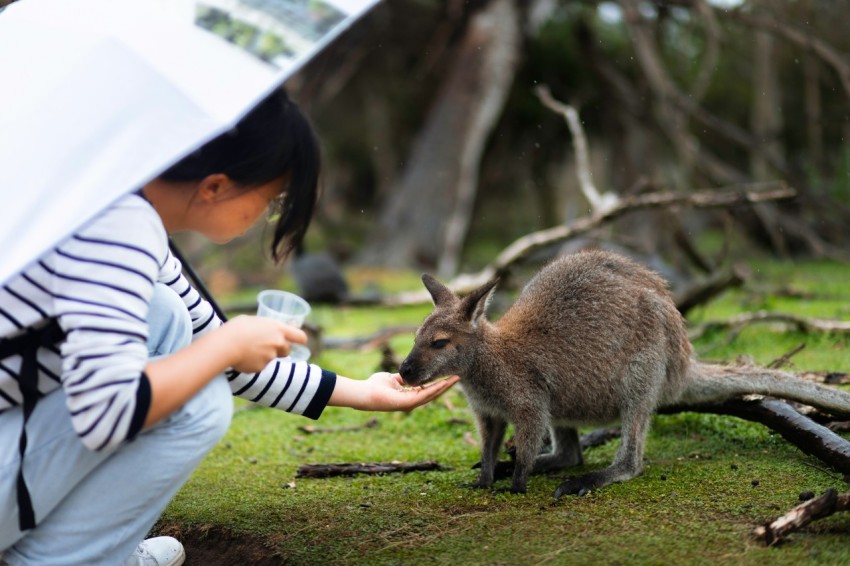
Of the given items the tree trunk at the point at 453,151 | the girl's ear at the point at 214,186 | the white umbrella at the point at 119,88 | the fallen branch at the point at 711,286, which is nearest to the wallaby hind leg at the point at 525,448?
the girl's ear at the point at 214,186

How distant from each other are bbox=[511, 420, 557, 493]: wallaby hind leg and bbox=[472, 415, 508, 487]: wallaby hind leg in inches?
3.0

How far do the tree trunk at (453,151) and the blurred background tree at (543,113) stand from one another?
2 centimetres

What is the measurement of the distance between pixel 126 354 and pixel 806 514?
131 centimetres

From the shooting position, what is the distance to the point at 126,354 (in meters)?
1.45

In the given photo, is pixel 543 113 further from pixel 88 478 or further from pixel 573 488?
pixel 88 478

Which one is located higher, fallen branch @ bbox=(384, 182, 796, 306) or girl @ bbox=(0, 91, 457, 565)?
girl @ bbox=(0, 91, 457, 565)

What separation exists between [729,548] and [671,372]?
84 cm

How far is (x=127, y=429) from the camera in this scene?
1.47 m

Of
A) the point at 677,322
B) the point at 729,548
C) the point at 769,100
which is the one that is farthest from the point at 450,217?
the point at 729,548

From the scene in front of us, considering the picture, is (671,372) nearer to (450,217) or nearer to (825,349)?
(825,349)

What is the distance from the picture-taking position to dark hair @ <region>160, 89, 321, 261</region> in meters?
1.69

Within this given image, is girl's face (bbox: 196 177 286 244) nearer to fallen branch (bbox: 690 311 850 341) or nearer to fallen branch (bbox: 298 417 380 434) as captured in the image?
fallen branch (bbox: 298 417 380 434)

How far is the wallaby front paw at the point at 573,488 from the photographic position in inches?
89.3

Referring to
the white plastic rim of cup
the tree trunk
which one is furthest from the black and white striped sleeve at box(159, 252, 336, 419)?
the tree trunk
